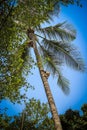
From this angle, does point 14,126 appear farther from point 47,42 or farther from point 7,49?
point 7,49

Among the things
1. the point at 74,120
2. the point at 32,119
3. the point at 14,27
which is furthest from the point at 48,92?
the point at 74,120

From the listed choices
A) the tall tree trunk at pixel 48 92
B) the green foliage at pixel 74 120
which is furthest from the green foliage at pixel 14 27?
the green foliage at pixel 74 120

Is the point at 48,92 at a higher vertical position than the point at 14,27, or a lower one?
lower

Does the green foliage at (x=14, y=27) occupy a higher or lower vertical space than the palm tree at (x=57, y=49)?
lower

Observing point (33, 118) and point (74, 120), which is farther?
point (74, 120)

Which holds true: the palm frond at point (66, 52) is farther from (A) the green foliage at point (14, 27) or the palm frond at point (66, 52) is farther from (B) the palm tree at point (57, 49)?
(A) the green foliage at point (14, 27)

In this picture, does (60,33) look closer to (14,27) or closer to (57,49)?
(57,49)

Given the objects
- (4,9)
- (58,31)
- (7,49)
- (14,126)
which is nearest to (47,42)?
(58,31)

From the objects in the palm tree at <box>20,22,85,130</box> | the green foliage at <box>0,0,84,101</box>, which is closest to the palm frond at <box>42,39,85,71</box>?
the palm tree at <box>20,22,85,130</box>

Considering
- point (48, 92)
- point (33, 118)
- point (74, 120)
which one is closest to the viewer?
point (48, 92)

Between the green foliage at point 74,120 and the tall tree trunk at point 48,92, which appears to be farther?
the green foliage at point 74,120

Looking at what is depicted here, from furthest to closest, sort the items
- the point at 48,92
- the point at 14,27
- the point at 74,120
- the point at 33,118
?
the point at 74,120 → the point at 33,118 → the point at 48,92 → the point at 14,27

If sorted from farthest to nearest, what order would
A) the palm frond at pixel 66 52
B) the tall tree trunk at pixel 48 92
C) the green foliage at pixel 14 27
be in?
the palm frond at pixel 66 52, the tall tree trunk at pixel 48 92, the green foliage at pixel 14 27

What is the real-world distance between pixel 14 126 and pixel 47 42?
27.3 feet
